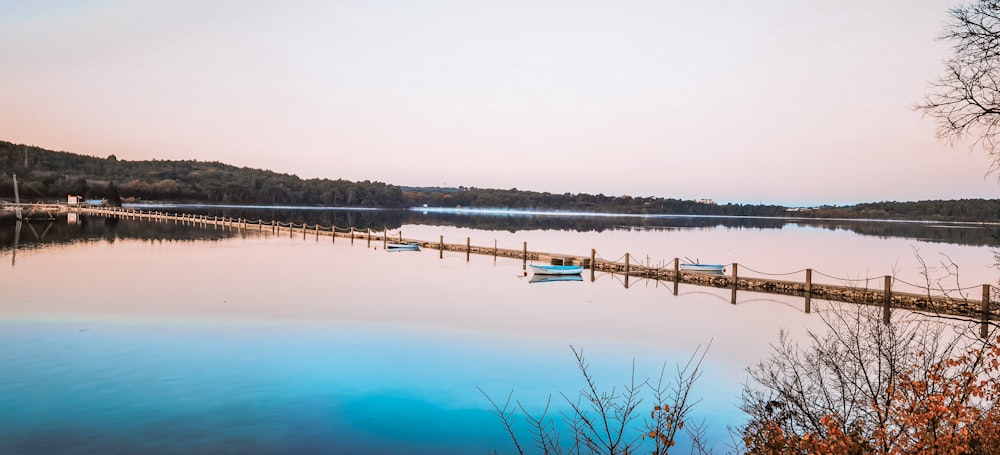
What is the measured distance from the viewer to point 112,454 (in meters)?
10.2

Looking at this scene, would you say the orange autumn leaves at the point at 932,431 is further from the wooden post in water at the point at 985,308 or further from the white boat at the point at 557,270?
the white boat at the point at 557,270

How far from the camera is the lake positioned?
11.7 m

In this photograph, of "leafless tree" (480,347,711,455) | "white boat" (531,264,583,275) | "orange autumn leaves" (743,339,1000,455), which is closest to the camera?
"orange autumn leaves" (743,339,1000,455)

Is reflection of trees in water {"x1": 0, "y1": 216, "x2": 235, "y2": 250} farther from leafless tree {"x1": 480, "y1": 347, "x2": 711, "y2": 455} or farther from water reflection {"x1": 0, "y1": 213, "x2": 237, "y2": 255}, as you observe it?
leafless tree {"x1": 480, "y1": 347, "x2": 711, "y2": 455}

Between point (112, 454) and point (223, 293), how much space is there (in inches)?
735

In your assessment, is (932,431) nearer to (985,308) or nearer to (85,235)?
(985,308)

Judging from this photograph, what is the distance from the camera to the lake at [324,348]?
38.5 ft

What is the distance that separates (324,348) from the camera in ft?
60.7

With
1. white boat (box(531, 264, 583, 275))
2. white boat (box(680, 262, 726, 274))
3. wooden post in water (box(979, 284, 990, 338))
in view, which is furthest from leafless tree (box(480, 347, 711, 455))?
white boat (box(680, 262, 726, 274))

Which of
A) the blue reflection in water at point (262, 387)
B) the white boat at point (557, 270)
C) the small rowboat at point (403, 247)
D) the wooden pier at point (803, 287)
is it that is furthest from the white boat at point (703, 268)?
the small rowboat at point (403, 247)

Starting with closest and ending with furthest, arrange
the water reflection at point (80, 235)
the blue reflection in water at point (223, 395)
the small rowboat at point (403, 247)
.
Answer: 1. the blue reflection in water at point (223, 395)
2. the water reflection at point (80, 235)
3. the small rowboat at point (403, 247)

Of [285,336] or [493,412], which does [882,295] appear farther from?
[285,336]

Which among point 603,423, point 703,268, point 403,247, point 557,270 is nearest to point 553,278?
point 557,270

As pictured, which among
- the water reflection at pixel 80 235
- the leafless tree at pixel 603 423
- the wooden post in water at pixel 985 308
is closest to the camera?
the leafless tree at pixel 603 423
